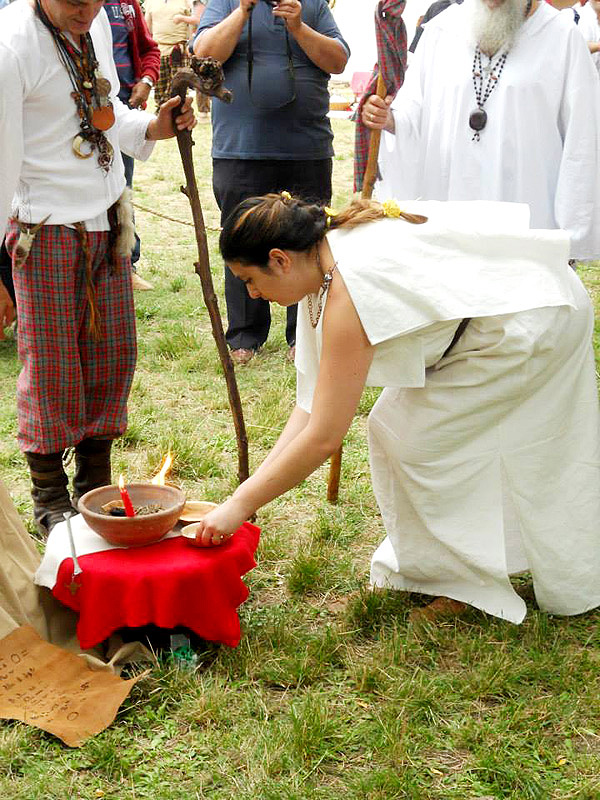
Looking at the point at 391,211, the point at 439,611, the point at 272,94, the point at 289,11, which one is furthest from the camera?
the point at 272,94

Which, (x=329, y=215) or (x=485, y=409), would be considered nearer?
(x=329, y=215)

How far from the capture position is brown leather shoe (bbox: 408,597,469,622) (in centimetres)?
296

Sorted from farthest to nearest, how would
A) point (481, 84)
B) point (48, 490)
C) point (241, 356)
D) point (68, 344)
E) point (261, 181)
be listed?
point (241, 356) → point (261, 181) → point (481, 84) → point (48, 490) → point (68, 344)

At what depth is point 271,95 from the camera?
4785 mm

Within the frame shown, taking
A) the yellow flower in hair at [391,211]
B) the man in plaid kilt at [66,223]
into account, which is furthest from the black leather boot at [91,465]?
the yellow flower in hair at [391,211]

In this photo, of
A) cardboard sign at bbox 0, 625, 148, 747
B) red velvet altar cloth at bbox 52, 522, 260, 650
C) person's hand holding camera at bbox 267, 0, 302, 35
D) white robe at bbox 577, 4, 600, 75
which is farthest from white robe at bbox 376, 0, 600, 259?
white robe at bbox 577, 4, 600, 75

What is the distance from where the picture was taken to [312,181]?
5.06 m

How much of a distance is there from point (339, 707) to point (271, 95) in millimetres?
3138

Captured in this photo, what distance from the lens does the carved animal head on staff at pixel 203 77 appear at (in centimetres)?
302

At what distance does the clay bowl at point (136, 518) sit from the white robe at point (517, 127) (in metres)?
1.87

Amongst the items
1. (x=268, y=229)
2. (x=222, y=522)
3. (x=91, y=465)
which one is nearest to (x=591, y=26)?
(x=91, y=465)

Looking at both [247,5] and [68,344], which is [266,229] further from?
[247,5]

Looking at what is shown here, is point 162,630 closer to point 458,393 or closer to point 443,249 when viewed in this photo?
point 458,393

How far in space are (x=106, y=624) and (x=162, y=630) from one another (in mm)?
188
